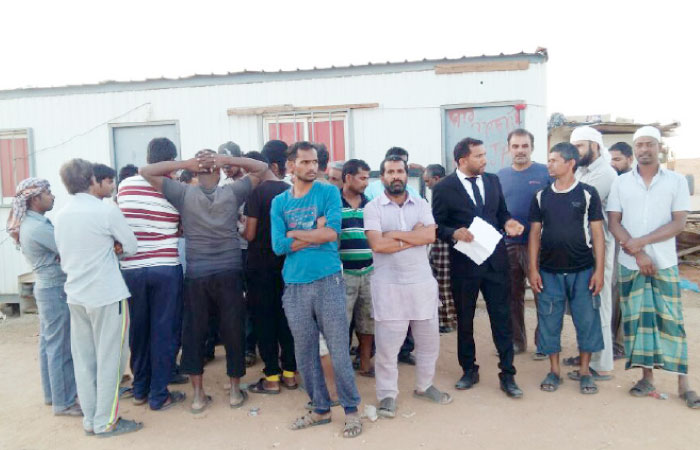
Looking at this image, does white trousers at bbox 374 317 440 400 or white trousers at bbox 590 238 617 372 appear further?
white trousers at bbox 590 238 617 372

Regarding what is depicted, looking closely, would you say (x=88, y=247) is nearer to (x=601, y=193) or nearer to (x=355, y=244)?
(x=355, y=244)

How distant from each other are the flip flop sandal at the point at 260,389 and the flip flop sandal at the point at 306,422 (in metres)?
0.64

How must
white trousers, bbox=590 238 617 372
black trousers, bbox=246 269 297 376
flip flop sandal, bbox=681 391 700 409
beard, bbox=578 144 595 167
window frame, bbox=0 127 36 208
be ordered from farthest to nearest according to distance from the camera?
window frame, bbox=0 127 36 208
beard, bbox=578 144 595 167
white trousers, bbox=590 238 617 372
black trousers, bbox=246 269 297 376
flip flop sandal, bbox=681 391 700 409

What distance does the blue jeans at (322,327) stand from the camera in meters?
3.54

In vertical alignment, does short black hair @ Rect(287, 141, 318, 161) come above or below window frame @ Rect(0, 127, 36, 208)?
below

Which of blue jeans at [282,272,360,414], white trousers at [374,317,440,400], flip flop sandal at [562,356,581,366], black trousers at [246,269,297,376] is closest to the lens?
blue jeans at [282,272,360,414]

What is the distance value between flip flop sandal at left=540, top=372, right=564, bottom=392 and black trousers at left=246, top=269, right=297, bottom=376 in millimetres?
2179

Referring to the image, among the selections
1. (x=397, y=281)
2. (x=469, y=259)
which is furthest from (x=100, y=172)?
(x=469, y=259)

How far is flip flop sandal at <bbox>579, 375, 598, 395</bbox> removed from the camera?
4.11m

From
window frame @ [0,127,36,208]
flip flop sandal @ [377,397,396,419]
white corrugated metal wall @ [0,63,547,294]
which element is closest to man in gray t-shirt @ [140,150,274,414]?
flip flop sandal @ [377,397,396,419]

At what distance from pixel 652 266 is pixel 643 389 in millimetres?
1007

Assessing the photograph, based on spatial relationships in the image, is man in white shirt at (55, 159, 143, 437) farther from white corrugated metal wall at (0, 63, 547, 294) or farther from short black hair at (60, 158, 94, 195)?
white corrugated metal wall at (0, 63, 547, 294)

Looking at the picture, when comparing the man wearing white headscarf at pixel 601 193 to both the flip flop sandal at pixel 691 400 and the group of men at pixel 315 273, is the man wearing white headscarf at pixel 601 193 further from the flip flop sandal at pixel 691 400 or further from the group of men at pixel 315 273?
the flip flop sandal at pixel 691 400

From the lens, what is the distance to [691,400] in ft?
12.5
